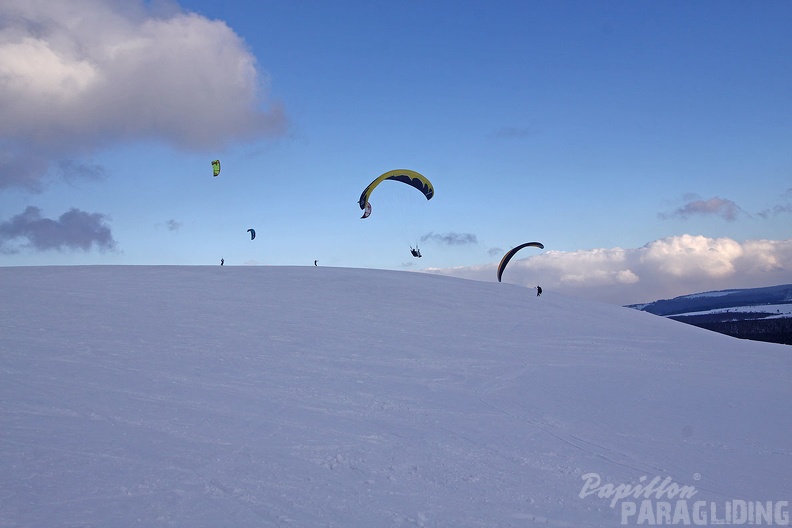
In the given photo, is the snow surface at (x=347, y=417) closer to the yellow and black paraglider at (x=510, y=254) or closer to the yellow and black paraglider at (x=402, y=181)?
the yellow and black paraglider at (x=402, y=181)

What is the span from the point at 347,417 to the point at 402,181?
1488cm

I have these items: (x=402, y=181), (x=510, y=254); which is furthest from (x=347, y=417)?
(x=510, y=254)

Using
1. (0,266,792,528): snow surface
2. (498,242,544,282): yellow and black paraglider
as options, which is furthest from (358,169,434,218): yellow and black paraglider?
(498,242,544,282): yellow and black paraglider

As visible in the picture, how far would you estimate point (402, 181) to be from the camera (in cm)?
2288

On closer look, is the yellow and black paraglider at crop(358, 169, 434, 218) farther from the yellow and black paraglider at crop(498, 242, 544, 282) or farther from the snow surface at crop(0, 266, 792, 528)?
the yellow and black paraglider at crop(498, 242, 544, 282)

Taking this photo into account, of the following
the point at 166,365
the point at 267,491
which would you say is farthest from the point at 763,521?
the point at 166,365

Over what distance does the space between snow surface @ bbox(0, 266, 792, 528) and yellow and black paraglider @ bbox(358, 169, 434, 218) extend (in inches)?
199

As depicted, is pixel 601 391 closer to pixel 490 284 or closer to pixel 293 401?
pixel 293 401

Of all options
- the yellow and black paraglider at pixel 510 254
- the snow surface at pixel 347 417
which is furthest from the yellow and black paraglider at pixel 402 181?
the yellow and black paraglider at pixel 510 254

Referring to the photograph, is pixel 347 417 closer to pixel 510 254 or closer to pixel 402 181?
pixel 402 181

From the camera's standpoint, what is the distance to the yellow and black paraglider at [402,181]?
71.9 ft

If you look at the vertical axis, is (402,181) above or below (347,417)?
above

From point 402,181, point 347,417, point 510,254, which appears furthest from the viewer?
point 510,254

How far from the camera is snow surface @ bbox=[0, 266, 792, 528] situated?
667 centimetres
